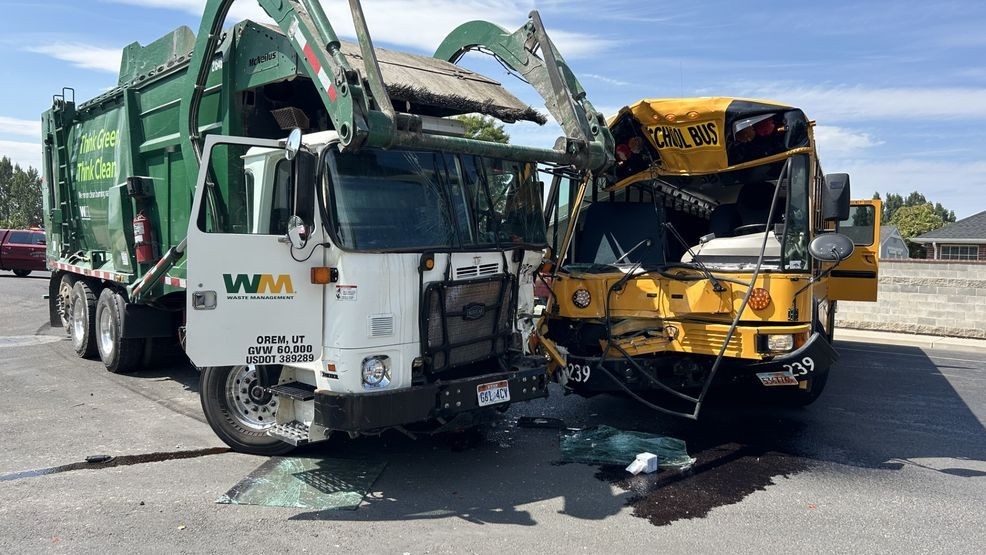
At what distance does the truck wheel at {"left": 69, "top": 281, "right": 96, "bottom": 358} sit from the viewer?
9344 millimetres

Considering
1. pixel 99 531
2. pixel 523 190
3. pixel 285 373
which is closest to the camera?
pixel 99 531

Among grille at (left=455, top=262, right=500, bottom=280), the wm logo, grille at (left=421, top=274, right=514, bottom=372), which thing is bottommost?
grille at (left=421, top=274, right=514, bottom=372)

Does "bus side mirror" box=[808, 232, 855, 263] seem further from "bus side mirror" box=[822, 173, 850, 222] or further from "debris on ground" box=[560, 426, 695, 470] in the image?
"debris on ground" box=[560, 426, 695, 470]

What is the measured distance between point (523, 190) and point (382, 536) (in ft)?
9.76

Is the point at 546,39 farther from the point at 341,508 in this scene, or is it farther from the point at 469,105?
the point at 341,508

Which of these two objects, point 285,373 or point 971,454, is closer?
point 285,373

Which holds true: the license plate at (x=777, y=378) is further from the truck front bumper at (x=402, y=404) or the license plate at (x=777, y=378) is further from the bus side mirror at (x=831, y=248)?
the truck front bumper at (x=402, y=404)

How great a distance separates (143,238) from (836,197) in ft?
21.8

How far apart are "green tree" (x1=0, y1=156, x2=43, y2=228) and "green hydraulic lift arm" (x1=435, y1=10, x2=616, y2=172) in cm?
8234

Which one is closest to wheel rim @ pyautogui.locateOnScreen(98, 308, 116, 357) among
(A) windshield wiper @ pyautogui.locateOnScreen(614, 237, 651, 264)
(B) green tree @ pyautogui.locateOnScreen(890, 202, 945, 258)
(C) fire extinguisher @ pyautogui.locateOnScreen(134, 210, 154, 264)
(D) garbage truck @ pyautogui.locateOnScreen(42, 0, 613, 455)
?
(C) fire extinguisher @ pyautogui.locateOnScreen(134, 210, 154, 264)

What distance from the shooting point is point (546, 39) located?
636 cm

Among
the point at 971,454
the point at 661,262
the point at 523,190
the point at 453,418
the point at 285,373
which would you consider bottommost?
the point at 971,454

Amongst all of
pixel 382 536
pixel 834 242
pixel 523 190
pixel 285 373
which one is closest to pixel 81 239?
pixel 285 373

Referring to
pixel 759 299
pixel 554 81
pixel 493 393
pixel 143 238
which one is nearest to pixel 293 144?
pixel 493 393
